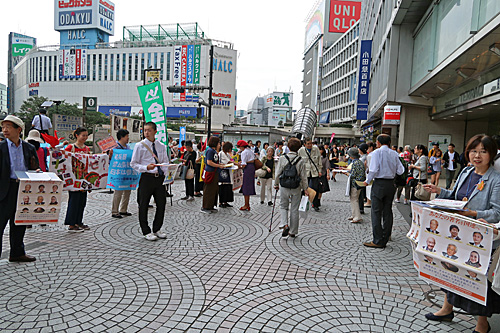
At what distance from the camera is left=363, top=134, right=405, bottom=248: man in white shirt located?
5594 millimetres

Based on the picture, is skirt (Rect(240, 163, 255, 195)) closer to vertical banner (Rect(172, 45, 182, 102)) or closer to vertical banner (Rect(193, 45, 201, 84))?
vertical banner (Rect(193, 45, 201, 84))

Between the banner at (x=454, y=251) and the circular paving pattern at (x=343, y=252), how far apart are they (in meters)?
1.57

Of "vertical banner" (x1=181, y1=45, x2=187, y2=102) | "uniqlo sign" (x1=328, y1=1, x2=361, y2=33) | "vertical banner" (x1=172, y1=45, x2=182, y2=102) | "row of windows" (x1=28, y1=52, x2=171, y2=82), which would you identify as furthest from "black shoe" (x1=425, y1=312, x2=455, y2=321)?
"uniqlo sign" (x1=328, y1=1, x2=361, y2=33)

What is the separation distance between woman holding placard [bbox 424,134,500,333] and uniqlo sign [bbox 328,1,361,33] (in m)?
92.5

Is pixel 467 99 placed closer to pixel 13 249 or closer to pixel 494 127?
pixel 494 127

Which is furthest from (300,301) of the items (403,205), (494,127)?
(494,127)

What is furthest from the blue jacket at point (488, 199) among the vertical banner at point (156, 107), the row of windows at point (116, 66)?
the row of windows at point (116, 66)

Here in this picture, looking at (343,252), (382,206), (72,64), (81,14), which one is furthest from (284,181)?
(81,14)

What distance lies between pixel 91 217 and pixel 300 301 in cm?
532

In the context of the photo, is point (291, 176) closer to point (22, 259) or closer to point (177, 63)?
point (22, 259)

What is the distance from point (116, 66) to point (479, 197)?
94.9 metres

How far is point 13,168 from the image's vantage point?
4.30m

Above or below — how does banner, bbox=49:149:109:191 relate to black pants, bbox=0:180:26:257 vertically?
above

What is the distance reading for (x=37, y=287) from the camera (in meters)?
3.74
